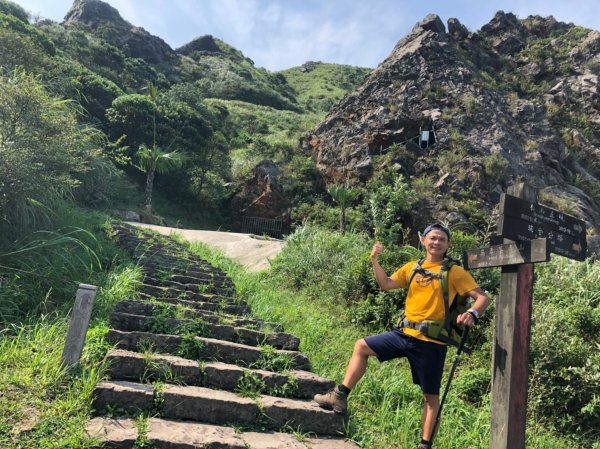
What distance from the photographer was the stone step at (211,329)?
14.2 ft

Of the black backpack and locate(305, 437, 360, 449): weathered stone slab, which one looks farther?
locate(305, 437, 360, 449): weathered stone slab

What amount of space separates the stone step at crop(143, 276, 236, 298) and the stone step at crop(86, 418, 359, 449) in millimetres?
3343

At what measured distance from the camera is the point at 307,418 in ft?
11.4

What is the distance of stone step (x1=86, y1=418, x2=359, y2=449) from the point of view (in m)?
2.71

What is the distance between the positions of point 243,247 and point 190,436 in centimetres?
906

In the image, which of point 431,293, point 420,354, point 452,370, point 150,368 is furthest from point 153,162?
point 452,370

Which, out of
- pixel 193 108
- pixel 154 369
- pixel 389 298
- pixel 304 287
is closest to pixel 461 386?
pixel 389 298

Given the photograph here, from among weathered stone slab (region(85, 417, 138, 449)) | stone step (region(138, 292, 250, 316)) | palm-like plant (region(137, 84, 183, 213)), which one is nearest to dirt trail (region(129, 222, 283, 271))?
stone step (region(138, 292, 250, 316))

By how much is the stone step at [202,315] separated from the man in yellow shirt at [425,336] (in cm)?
189

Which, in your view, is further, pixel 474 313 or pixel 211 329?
pixel 211 329

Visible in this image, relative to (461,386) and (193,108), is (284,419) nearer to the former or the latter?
Result: (461,386)

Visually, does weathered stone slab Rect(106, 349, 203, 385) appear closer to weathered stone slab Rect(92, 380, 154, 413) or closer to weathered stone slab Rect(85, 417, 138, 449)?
weathered stone slab Rect(92, 380, 154, 413)

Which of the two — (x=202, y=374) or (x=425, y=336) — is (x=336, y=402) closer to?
(x=425, y=336)

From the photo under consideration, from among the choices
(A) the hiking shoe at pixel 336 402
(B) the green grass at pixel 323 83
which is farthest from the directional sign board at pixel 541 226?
(B) the green grass at pixel 323 83
